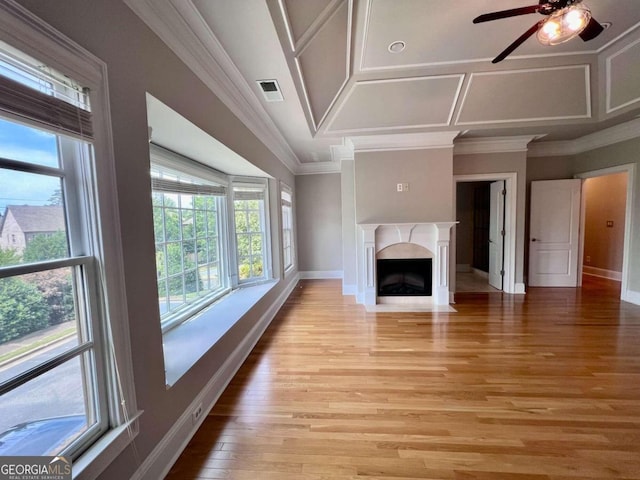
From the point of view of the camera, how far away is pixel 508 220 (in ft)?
14.7

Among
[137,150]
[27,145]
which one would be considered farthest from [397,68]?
[27,145]

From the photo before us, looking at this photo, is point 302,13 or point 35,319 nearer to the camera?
point 35,319

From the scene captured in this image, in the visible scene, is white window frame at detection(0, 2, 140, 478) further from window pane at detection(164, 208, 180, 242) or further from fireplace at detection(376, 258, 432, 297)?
fireplace at detection(376, 258, 432, 297)

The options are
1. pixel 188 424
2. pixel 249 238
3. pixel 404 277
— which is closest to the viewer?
pixel 188 424

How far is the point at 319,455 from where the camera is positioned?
1.50 m

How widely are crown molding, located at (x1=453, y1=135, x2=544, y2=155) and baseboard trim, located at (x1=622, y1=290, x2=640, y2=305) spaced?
2610 mm

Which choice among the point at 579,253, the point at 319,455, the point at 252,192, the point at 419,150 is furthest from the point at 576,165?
the point at 319,455

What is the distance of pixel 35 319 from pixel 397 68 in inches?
130

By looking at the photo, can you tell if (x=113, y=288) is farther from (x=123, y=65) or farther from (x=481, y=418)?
(x=481, y=418)

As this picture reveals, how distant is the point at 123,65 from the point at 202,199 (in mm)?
1875

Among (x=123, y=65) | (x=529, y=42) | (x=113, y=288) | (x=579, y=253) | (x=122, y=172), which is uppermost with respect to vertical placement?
(x=529, y=42)

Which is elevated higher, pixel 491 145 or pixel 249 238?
pixel 491 145

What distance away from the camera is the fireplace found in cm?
409

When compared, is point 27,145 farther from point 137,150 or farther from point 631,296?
point 631,296
